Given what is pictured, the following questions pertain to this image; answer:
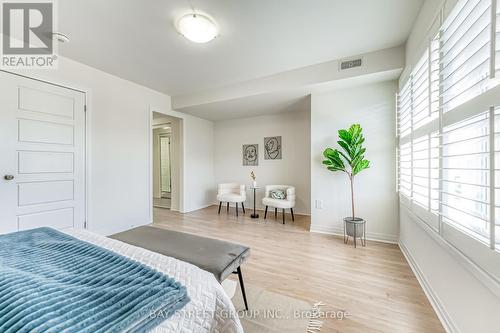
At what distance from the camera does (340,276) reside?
2064 mm

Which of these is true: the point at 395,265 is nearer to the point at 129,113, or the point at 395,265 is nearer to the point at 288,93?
the point at 288,93

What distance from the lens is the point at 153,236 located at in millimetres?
1740

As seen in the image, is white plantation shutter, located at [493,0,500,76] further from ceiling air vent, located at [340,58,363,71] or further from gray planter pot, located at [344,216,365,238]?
gray planter pot, located at [344,216,365,238]

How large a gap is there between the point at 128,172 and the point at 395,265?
159 inches

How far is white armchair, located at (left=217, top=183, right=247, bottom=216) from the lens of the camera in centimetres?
453

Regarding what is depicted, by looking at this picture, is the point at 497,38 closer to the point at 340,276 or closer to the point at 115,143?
the point at 340,276

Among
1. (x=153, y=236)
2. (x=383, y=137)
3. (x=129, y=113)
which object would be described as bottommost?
(x=153, y=236)

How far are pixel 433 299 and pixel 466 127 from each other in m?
1.37

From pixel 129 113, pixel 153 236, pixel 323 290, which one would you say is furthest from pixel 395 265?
pixel 129 113

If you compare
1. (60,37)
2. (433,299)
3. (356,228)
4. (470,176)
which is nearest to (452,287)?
(433,299)

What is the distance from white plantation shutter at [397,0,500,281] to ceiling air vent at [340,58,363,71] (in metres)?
0.87

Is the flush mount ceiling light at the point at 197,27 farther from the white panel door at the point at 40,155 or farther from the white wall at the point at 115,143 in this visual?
the white panel door at the point at 40,155

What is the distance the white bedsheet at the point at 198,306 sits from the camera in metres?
0.72

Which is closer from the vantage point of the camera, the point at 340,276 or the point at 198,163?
the point at 340,276
